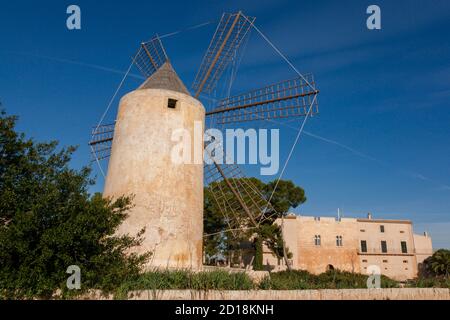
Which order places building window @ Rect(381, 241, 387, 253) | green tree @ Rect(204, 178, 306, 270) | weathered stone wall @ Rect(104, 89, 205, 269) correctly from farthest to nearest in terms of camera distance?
1. building window @ Rect(381, 241, 387, 253)
2. green tree @ Rect(204, 178, 306, 270)
3. weathered stone wall @ Rect(104, 89, 205, 269)

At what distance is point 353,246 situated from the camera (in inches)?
1180

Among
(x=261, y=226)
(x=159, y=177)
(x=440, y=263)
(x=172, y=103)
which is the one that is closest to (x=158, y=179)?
(x=159, y=177)

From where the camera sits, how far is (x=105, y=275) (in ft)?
18.3

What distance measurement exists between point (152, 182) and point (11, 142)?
3251 millimetres

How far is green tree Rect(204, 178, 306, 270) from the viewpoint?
79.6 ft

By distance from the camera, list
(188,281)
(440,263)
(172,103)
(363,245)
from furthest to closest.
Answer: (363,245)
(440,263)
(172,103)
(188,281)

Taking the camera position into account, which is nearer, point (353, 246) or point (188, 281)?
point (188, 281)

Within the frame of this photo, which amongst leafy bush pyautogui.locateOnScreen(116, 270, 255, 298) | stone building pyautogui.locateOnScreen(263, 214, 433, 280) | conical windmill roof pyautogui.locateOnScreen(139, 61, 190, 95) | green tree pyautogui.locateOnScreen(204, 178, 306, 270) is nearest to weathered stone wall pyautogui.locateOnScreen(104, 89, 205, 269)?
conical windmill roof pyautogui.locateOnScreen(139, 61, 190, 95)

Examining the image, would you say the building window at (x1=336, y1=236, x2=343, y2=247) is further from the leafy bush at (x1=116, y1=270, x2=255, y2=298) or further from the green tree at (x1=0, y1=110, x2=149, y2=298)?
the green tree at (x1=0, y1=110, x2=149, y2=298)

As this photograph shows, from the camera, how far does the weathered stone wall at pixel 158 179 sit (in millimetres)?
8438

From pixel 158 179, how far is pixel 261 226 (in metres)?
16.7

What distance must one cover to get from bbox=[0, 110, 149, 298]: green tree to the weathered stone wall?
2144 mm

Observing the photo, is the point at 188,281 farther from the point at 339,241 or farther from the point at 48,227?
the point at 339,241

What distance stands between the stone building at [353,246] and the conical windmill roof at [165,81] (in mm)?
19307
